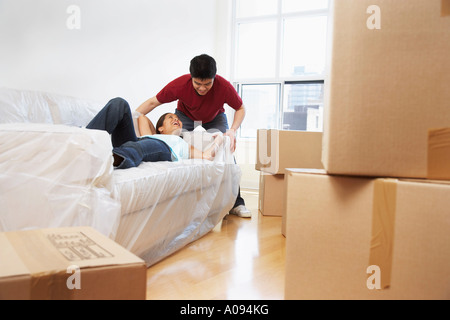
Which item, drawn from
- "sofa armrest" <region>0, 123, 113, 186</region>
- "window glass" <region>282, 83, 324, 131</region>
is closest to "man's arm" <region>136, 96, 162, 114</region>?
"sofa armrest" <region>0, 123, 113, 186</region>

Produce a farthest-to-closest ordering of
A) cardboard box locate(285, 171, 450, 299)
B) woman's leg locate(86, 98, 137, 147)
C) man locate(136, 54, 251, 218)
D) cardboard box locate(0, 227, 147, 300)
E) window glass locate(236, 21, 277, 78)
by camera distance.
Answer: window glass locate(236, 21, 277, 78) < man locate(136, 54, 251, 218) < woman's leg locate(86, 98, 137, 147) < cardboard box locate(285, 171, 450, 299) < cardboard box locate(0, 227, 147, 300)

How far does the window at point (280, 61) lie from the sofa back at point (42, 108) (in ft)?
7.83

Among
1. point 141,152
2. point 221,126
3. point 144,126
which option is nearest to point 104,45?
point 144,126

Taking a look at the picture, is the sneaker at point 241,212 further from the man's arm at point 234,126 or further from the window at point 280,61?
the window at point 280,61

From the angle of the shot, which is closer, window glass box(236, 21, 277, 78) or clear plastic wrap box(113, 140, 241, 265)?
clear plastic wrap box(113, 140, 241, 265)

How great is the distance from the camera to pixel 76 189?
3.17ft

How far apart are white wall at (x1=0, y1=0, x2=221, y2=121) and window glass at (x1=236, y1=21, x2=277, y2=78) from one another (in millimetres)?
637

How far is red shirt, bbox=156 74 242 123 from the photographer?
7.55ft

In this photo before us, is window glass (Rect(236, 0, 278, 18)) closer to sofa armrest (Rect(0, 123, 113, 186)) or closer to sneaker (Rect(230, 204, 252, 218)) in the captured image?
sneaker (Rect(230, 204, 252, 218))

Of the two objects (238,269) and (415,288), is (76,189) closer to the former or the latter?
(238,269)

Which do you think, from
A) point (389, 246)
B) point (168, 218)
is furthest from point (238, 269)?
point (389, 246)

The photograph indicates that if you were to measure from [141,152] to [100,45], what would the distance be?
1154mm

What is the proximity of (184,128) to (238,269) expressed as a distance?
4.26ft

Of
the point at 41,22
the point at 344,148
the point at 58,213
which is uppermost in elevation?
the point at 41,22
